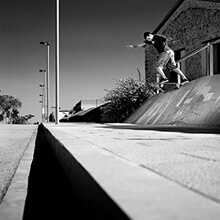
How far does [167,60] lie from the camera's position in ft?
42.6

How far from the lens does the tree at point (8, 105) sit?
8603 cm

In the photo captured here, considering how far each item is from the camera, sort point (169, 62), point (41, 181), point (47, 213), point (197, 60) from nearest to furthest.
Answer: point (47, 213) → point (41, 181) → point (169, 62) → point (197, 60)

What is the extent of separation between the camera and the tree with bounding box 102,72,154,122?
682 inches

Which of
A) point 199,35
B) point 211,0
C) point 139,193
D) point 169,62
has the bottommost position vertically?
point 139,193

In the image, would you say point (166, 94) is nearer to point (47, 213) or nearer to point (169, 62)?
point (169, 62)

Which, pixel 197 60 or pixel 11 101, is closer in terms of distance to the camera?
pixel 197 60

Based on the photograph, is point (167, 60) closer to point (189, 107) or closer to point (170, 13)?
point (189, 107)

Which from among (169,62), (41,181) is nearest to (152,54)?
(169,62)

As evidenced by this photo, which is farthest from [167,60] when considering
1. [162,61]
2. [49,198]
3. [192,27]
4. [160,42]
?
[49,198]

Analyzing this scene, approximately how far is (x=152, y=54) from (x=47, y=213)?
68.8 feet

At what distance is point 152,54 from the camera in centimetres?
2277

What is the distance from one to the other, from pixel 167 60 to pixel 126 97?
15.8 feet

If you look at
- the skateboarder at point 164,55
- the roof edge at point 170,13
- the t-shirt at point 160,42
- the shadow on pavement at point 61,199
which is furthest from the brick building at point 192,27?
the shadow on pavement at point 61,199

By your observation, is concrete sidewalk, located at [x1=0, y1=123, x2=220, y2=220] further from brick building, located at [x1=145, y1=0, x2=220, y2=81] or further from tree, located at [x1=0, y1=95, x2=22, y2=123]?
tree, located at [x1=0, y1=95, x2=22, y2=123]
